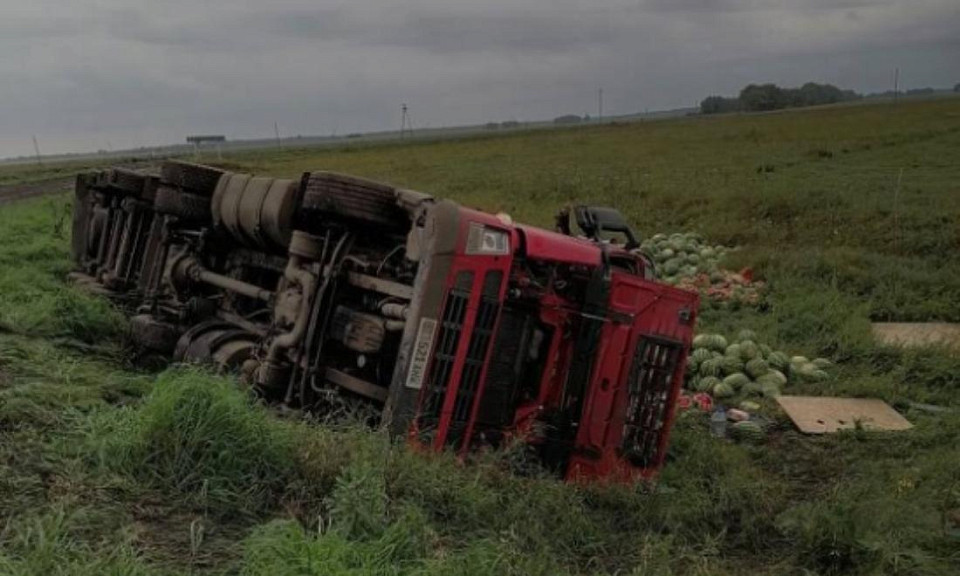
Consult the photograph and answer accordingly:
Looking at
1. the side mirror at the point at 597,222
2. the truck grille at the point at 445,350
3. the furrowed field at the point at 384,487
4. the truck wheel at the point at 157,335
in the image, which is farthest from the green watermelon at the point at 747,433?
the truck wheel at the point at 157,335

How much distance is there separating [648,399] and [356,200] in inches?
94.8

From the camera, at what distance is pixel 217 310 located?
26.3ft

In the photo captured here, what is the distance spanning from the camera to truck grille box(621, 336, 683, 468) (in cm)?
645

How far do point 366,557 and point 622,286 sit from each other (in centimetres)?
347

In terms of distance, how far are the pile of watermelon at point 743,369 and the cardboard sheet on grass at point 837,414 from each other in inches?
14.7

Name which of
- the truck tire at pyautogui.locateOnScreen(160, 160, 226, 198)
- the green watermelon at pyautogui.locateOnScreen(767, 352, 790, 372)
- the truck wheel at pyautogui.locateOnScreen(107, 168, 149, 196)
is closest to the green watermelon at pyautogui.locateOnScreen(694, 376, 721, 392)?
the green watermelon at pyautogui.locateOnScreen(767, 352, 790, 372)

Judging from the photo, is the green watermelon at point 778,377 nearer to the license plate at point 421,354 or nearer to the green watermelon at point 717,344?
the green watermelon at point 717,344

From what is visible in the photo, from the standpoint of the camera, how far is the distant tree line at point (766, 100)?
11312 centimetres

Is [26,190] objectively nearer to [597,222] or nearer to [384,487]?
[597,222]

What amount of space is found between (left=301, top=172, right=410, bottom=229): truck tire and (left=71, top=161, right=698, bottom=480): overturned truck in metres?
0.01

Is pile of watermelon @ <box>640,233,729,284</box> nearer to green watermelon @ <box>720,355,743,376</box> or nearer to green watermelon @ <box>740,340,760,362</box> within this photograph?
green watermelon @ <box>740,340,760,362</box>

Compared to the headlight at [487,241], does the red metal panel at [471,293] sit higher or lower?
lower

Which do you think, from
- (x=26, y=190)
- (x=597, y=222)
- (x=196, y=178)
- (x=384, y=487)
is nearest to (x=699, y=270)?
(x=597, y=222)

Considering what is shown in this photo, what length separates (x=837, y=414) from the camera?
368 inches
